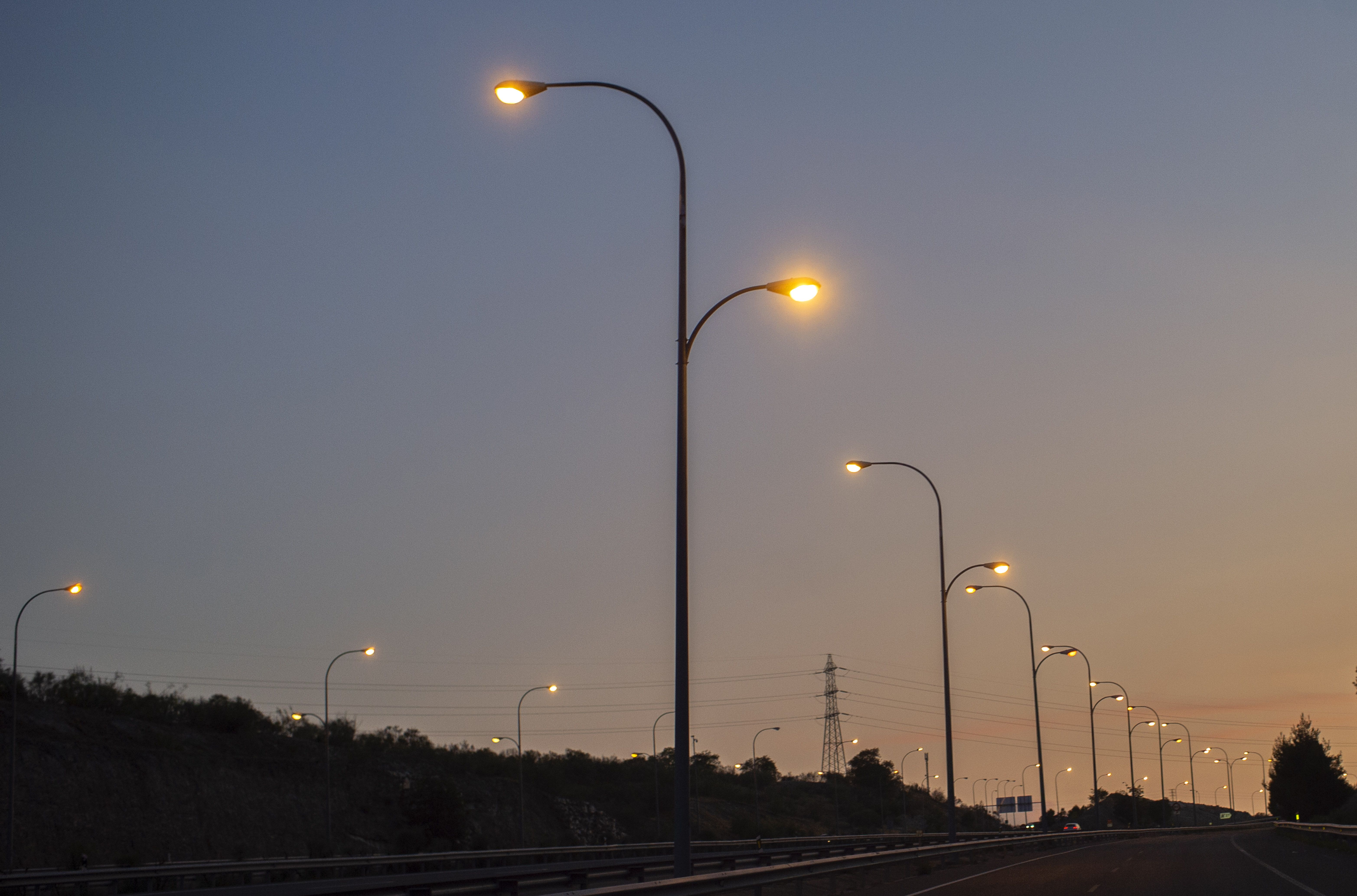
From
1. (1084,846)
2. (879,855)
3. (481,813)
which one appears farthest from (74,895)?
(481,813)

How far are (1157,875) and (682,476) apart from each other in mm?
18604

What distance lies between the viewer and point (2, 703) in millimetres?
71062

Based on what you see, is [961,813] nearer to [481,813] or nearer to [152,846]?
[481,813]

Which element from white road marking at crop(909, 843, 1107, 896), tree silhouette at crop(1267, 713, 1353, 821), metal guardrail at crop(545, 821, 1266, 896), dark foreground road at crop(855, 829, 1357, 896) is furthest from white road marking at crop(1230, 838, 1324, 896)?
tree silhouette at crop(1267, 713, 1353, 821)

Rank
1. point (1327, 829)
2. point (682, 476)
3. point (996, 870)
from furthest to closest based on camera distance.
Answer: point (1327, 829)
point (996, 870)
point (682, 476)

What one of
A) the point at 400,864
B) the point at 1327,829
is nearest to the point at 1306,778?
the point at 1327,829

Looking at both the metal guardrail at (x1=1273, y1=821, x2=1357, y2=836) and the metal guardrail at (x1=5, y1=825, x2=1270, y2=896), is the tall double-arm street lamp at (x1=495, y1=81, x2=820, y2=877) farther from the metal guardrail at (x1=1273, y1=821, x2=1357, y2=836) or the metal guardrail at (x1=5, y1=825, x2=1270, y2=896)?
the metal guardrail at (x1=1273, y1=821, x2=1357, y2=836)

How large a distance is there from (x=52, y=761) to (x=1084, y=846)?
5405 cm

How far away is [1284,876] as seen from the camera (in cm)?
2631

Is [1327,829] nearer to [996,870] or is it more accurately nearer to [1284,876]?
[996,870]

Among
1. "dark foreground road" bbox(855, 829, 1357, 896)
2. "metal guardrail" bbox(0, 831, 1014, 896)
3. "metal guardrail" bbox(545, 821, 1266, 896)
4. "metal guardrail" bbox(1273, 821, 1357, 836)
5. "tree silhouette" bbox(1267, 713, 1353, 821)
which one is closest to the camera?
"metal guardrail" bbox(545, 821, 1266, 896)

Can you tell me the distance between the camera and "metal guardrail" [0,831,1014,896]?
2962 centimetres

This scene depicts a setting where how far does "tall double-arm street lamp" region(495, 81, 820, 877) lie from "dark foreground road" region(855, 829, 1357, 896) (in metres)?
9.56

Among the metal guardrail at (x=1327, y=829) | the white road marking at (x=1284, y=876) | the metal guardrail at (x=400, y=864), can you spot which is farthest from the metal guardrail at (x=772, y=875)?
the metal guardrail at (x=1327, y=829)
